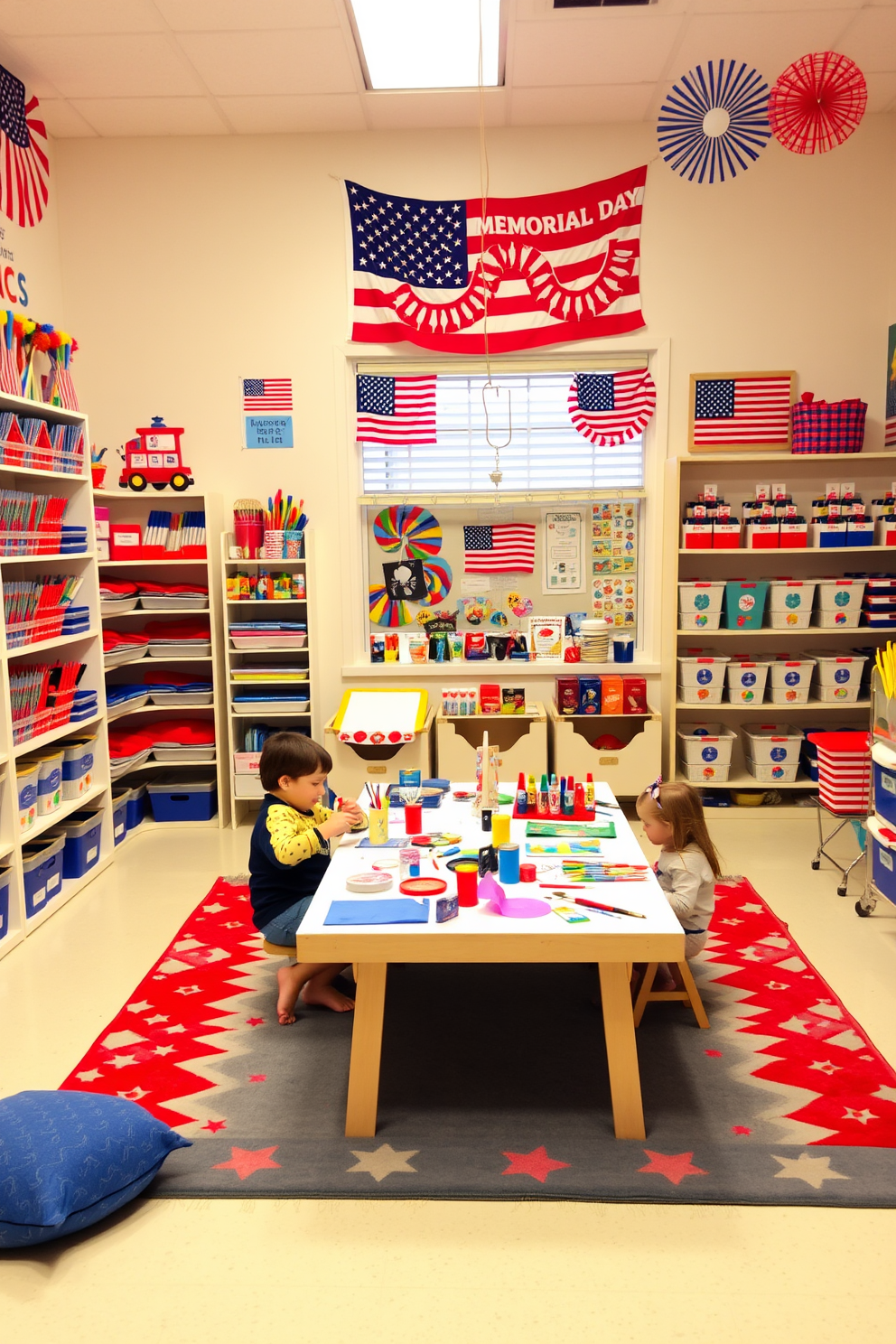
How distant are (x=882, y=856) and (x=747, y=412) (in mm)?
2671

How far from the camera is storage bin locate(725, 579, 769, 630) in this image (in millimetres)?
5238

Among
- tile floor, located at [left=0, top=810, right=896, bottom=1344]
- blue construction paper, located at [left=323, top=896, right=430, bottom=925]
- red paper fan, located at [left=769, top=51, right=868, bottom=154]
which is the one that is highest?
red paper fan, located at [left=769, top=51, right=868, bottom=154]

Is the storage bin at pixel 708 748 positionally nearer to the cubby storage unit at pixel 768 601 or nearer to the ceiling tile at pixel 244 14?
the cubby storage unit at pixel 768 601

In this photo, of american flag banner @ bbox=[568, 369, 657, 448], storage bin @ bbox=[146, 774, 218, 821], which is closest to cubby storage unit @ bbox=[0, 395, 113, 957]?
storage bin @ bbox=[146, 774, 218, 821]

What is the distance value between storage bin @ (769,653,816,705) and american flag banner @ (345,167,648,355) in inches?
79.8

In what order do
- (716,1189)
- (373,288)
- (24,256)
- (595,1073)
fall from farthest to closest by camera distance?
(373,288) < (24,256) < (595,1073) < (716,1189)

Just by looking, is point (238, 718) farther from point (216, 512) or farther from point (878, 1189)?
point (878, 1189)

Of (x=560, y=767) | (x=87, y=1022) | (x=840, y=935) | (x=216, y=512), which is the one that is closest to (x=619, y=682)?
(x=560, y=767)

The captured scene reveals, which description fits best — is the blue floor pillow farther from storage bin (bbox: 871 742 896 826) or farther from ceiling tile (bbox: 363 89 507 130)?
ceiling tile (bbox: 363 89 507 130)

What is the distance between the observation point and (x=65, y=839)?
174 inches

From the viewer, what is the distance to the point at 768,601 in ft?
17.5

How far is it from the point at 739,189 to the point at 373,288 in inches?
80.4

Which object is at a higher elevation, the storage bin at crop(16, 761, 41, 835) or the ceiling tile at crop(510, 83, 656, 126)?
the ceiling tile at crop(510, 83, 656, 126)

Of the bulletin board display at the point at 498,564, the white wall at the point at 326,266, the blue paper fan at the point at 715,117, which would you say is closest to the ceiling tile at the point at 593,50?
the white wall at the point at 326,266
